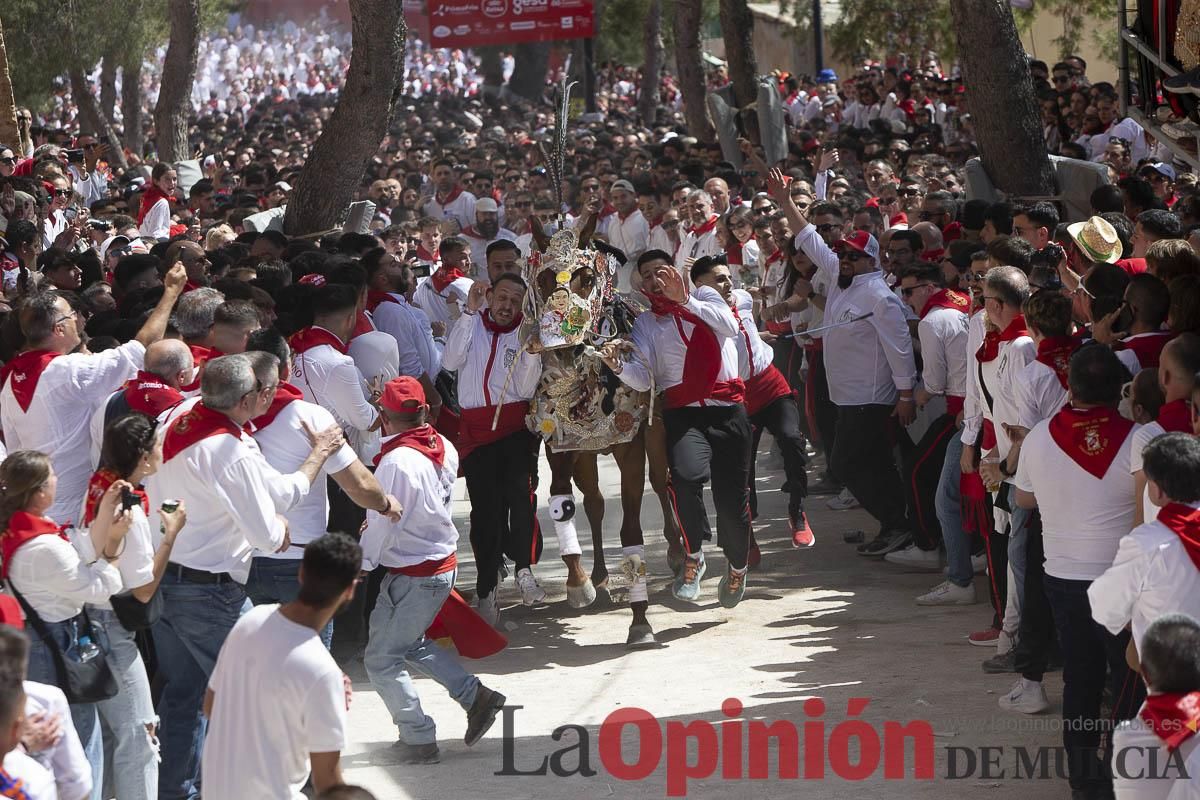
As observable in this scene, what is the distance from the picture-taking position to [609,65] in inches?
1807

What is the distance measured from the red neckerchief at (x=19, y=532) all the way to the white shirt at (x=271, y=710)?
3.55 feet

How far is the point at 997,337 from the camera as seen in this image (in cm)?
740

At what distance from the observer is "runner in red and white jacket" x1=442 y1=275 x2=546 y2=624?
28.1 ft

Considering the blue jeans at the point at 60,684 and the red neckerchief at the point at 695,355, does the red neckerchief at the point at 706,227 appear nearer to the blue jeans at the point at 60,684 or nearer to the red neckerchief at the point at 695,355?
the red neckerchief at the point at 695,355

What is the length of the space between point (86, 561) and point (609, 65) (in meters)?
42.0

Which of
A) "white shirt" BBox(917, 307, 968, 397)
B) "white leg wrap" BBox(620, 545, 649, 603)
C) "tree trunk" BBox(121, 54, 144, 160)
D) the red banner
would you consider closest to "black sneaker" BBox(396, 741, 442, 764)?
"white leg wrap" BBox(620, 545, 649, 603)

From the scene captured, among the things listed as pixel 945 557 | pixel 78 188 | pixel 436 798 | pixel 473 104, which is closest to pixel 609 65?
pixel 473 104

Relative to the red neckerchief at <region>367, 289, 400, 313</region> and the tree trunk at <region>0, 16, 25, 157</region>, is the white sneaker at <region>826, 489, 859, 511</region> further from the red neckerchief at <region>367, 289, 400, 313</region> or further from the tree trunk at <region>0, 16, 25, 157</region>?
the tree trunk at <region>0, 16, 25, 157</region>

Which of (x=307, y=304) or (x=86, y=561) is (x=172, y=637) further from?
(x=307, y=304)

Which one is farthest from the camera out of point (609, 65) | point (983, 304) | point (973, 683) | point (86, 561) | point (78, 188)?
point (609, 65)

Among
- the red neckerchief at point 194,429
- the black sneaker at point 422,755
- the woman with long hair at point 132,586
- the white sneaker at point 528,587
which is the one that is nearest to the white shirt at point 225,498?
the red neckerchief at point 194,429

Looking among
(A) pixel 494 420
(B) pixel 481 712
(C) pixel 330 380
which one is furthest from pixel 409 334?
(B) pixel 481 712

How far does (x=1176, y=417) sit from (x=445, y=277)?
6027 mm

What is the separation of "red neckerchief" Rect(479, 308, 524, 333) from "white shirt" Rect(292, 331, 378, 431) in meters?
1.07
